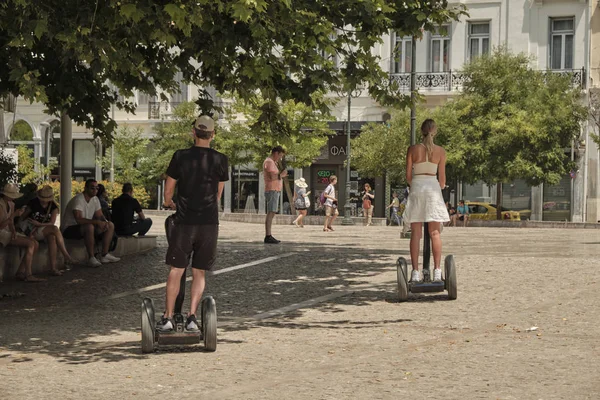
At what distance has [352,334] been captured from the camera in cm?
979

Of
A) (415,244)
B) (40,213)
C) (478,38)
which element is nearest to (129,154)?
(478,38)

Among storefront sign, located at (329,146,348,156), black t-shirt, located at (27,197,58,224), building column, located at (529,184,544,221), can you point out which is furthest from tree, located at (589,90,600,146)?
black t-shirt, located at (27,197,58,224)

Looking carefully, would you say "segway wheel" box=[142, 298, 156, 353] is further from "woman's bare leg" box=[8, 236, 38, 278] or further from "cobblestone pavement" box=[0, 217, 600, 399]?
"woman's bare leg" box=[8, 236, 38, 278]

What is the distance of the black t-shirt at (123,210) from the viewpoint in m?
18.3

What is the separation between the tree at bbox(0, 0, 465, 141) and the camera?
1059 cm

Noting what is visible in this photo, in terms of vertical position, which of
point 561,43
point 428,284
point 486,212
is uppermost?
point 561,43

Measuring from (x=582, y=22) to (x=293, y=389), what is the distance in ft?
136

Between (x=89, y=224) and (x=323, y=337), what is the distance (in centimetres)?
779

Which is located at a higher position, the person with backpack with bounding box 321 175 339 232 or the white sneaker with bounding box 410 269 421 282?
the person with backpack with bounding box 321 175 339 232

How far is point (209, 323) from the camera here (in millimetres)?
8688

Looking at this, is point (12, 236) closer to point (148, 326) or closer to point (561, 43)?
point (148, 326)

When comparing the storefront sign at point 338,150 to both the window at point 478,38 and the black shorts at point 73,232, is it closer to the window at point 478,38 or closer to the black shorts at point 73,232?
the window at point 478,38

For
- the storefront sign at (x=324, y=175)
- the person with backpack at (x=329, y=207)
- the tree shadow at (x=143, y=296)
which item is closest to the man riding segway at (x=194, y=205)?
the tree shadow at (x=143, y=296)

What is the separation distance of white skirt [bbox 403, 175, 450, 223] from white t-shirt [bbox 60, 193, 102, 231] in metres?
6.31
